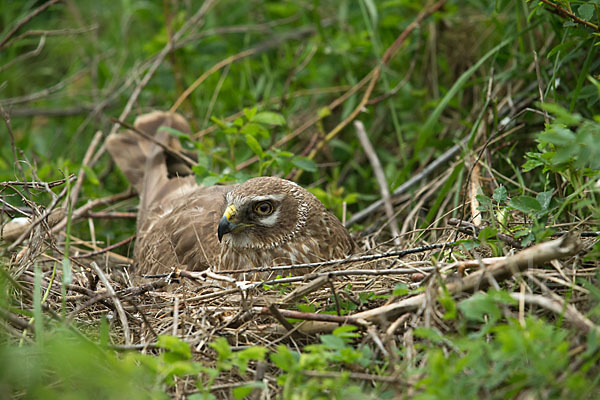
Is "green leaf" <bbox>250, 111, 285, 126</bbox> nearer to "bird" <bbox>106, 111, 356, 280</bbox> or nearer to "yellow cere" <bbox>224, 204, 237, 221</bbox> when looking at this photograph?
"bird" <bbox>106, 111, 356, 280</bbox>

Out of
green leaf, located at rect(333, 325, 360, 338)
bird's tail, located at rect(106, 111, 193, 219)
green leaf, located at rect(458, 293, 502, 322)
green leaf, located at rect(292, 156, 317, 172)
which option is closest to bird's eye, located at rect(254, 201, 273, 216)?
green leaf, located at rect(292, 156, 317, 172)

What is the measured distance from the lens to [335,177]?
206 inches

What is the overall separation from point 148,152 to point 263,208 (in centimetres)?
194

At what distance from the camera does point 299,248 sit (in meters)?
3.76

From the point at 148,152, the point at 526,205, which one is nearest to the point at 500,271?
the point at 526,205

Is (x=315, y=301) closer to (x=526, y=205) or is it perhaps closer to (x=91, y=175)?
(x=526, y=205)

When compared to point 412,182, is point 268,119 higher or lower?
higher

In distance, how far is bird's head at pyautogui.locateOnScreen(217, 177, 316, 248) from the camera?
3609 millimetres

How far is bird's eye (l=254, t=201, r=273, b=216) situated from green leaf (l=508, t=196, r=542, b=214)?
55.2 inches

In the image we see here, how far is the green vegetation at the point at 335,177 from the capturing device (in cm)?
229

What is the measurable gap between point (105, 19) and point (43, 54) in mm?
833

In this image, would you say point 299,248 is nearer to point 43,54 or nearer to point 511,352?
point 511,352

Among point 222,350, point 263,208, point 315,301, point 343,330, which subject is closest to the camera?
point 222,350

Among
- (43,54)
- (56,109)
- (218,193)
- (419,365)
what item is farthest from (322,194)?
(43,54)
